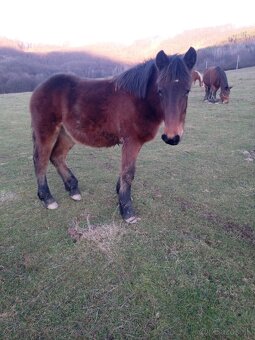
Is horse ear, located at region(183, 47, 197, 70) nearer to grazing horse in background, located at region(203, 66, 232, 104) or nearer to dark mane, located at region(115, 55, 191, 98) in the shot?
dark mane, located at region(115, 55, 191, 98)

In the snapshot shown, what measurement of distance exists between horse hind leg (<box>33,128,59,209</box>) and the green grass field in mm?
179

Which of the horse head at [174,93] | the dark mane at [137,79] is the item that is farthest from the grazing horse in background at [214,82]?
the horse head at [174,93]

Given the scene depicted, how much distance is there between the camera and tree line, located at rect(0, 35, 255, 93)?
83.4 feet

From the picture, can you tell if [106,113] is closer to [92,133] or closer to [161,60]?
[92,133]

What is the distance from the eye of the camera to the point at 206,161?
5.97 m

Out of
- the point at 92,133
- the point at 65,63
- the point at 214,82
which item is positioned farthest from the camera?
the point at 65,63

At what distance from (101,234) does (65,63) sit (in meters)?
36.4

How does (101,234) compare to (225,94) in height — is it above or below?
below

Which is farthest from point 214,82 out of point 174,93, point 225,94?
point 174,93

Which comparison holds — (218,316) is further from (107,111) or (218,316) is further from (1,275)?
(107,111)

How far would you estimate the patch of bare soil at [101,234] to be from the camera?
318cm

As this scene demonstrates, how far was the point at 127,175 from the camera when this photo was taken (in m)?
3.74

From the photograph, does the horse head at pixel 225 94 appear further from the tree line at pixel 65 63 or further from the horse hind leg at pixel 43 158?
the tree line at pixel 65 63

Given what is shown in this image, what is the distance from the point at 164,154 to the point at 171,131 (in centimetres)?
364
